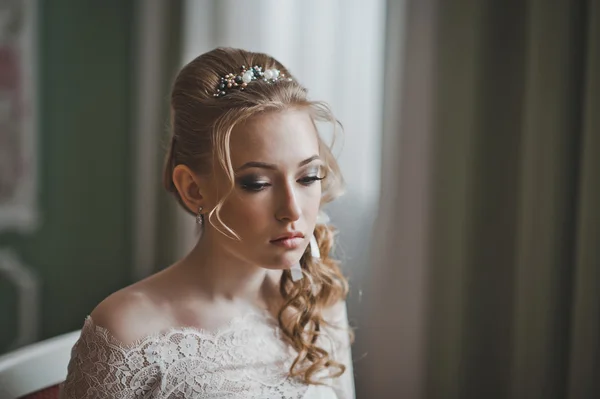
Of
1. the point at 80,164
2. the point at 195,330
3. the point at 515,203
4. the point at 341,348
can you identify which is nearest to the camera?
the point at 195,330

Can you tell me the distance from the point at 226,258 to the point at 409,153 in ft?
3.15

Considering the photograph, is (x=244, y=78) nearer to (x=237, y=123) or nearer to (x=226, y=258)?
(x=237, y=123)

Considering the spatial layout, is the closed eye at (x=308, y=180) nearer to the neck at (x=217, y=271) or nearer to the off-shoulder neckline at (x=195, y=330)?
the neck at (x=217, y=271)

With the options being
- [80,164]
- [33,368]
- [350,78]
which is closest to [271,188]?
[33,368]

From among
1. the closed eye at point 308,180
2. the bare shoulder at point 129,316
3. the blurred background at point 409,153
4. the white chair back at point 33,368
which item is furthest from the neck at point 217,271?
the blurred background at point 409,153

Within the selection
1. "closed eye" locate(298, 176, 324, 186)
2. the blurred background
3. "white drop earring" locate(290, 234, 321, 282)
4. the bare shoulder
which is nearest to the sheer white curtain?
the blurred background

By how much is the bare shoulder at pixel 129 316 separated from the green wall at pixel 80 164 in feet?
6.00

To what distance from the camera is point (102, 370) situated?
1310 mm

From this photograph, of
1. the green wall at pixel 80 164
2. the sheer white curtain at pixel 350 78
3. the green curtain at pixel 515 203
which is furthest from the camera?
the green wall at pixel 80 164

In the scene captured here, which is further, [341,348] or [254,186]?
[341,348]

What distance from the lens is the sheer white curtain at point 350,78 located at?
2.32 meters

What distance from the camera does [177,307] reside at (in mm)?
1421

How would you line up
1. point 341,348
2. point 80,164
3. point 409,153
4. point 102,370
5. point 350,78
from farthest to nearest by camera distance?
point 80,164
point 350,78
point 409,153
point 341,348
point 102,370

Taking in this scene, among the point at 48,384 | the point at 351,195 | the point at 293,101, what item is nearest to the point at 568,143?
the point at 351,195
